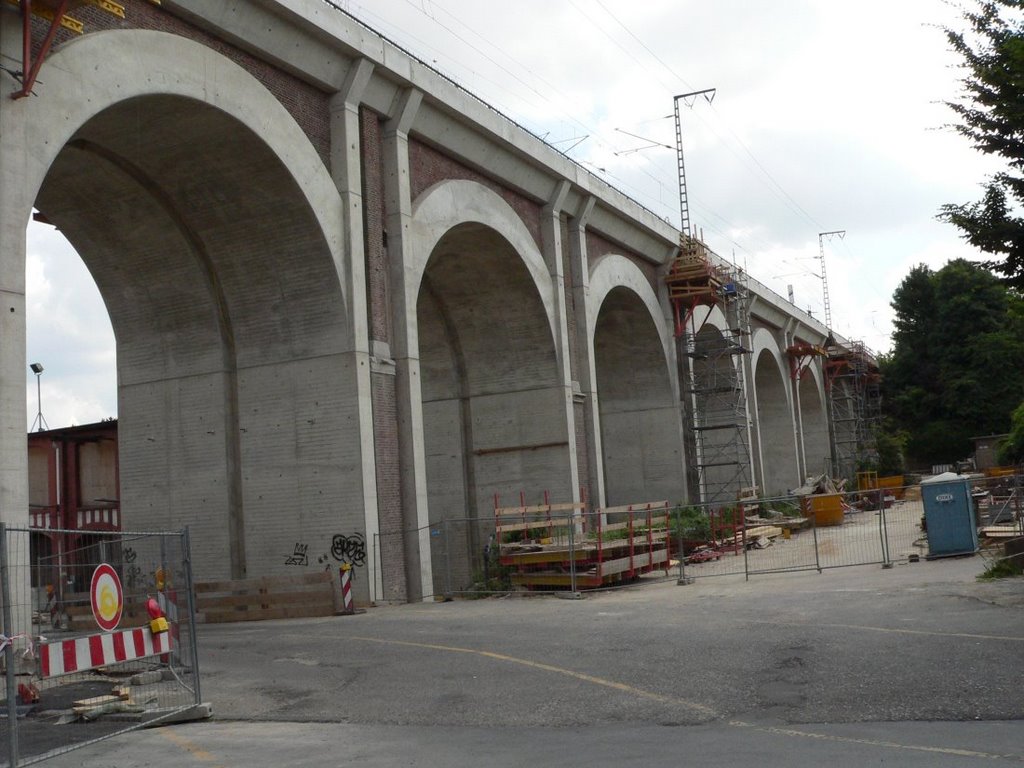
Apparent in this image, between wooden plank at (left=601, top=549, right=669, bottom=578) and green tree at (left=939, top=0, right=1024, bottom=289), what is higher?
green tree at (left=939, top=0, right=1024, bottom=289)

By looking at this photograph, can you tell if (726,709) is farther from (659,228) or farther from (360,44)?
(659,228)

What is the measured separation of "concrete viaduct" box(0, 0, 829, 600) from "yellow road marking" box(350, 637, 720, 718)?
6.20m

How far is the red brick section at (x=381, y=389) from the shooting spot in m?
21.3

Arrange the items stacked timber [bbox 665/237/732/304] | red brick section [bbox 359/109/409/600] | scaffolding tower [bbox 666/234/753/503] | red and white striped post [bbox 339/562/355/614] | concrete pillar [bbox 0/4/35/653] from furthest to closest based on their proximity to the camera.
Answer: scaffolding tower [bbox 666/234/753/503], stacked timber [bbox 665/237/732/304], red brick section [bbox 359/109/409/600], red and white striped post [bbox 339/562/355/614], concrete pillar [bbox 0/4/35/653]

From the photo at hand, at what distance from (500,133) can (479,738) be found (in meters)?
19.8

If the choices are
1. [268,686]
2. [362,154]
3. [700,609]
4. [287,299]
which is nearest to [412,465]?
[287,299]

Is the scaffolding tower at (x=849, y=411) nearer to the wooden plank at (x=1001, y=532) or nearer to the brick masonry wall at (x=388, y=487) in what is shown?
the wooden plank at (x=1001, y=532)

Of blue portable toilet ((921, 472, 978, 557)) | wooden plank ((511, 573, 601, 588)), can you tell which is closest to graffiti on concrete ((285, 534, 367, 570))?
wooden plank ((511, 573, 601, 588))

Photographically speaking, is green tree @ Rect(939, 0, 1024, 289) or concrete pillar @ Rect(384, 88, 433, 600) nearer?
green tree @ Rect(939, 0, 1024, 289)

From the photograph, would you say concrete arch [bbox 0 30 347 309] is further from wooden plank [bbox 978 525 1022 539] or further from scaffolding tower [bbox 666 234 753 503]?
scaffolding tower [bbox 666 234 753 503]

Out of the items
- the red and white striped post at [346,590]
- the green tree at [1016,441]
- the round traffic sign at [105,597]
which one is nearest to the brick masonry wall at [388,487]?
the red and white striped post at [346,590]

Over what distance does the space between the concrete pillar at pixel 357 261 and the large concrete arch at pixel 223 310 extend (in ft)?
0.64

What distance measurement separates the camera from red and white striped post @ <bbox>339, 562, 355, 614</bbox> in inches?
755

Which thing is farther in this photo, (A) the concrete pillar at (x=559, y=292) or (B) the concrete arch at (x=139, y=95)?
(A) the concrete pillar at (x=559, y=292)
